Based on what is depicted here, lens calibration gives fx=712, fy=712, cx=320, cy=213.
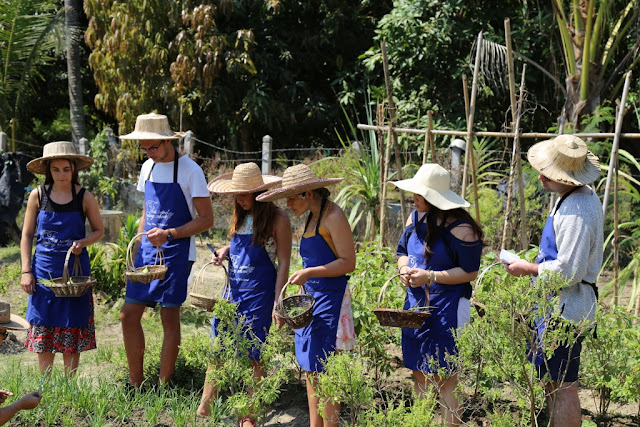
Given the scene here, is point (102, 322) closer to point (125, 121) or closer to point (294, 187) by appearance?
point (294, 187)

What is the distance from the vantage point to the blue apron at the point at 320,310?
3633 mm

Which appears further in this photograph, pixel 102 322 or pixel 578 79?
pixel 578 79

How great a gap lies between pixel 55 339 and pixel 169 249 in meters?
0.96

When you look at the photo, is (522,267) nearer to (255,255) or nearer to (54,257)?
(255,255)

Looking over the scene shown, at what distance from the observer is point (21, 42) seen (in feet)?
46.9

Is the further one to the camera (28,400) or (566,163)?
(566,163)

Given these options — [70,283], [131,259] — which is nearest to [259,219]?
[131,259]

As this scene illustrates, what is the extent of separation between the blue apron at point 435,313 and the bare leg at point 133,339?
175 centimetres

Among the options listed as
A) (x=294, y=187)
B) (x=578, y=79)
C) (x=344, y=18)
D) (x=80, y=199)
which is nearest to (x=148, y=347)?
(x=80, y=199)

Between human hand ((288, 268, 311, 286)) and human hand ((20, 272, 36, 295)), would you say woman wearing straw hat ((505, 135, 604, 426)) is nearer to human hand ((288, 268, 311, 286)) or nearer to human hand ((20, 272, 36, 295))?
human hand ((288, 268, 311, 286))

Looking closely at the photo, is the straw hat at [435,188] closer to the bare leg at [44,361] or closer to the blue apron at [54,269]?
the blue apron at [54,269]

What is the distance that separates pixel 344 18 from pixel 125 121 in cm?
444

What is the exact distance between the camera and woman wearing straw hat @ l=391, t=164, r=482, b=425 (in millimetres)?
3547

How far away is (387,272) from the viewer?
4.94m
